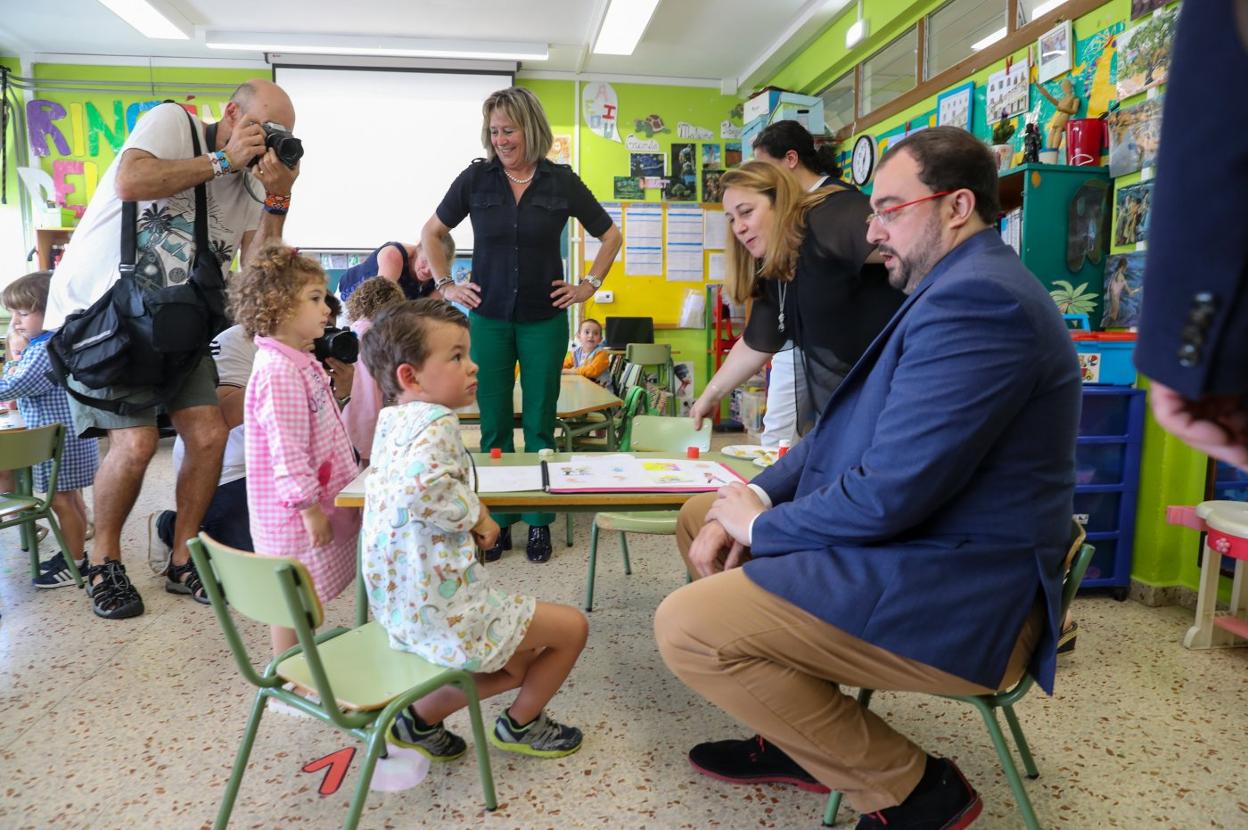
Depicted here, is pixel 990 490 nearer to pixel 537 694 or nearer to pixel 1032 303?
pixel 1032 303

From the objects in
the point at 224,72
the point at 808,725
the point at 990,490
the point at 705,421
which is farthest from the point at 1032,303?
the point at 224,72

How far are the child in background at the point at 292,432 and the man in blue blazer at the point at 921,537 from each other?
964mm

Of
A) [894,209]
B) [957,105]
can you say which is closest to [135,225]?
[894,209]

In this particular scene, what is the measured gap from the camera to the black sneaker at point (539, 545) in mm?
3069

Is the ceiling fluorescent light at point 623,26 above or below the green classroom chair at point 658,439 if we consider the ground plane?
above

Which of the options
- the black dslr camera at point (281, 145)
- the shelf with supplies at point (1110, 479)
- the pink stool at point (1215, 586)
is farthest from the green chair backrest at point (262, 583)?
the shelf with supplies at point (1110, 479)

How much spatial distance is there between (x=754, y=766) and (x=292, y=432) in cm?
126

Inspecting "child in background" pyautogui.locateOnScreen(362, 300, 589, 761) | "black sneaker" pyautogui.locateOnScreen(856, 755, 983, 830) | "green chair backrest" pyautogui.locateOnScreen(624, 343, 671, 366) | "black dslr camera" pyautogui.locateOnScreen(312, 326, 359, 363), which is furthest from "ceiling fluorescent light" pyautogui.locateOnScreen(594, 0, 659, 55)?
"black sneaker" pyautogui.locateOnScreen(856, 755, 983, 830)

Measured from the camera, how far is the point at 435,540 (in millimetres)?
1378

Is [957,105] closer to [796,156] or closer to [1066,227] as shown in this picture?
[1066,227]

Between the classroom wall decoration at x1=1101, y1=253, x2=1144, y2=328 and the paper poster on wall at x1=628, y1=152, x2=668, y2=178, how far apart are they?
4.29 metres

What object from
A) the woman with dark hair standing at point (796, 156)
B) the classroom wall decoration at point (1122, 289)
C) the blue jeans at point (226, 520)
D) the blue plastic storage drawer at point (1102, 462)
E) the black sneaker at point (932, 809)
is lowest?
the black sneaker at point (932, 809)

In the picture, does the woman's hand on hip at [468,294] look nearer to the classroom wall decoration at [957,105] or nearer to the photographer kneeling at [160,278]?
the photographer kneeling at [160,278]

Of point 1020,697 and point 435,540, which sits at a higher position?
point 435,540
